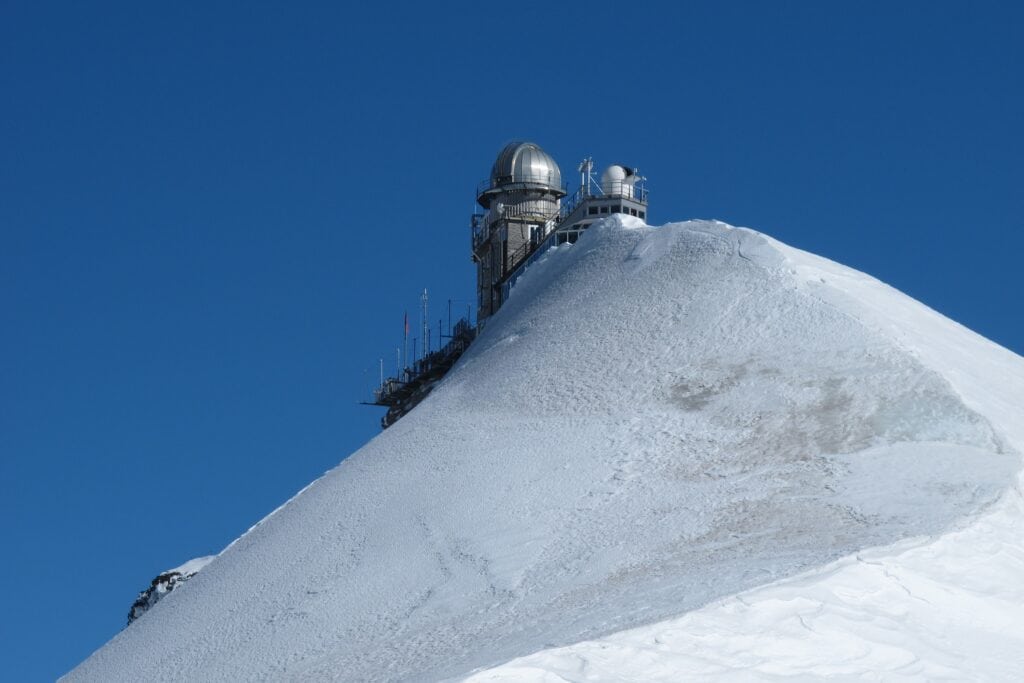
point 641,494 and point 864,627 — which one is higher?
point 641,494

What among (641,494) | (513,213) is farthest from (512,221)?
(641,494)

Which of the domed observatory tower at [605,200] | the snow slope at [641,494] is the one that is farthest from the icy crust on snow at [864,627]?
the domed observatory tower at [605,200]

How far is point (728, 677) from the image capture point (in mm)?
15164

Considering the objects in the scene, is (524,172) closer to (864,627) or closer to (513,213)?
(513,213)

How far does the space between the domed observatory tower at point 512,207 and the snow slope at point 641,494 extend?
2197cm

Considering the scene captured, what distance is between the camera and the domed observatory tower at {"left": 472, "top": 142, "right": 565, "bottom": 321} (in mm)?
57562

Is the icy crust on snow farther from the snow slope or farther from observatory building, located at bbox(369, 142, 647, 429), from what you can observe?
observatory building, located at bbox(369, 142, 647, 429)

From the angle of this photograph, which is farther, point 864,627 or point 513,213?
point 513,213

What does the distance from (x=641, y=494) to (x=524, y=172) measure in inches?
1429

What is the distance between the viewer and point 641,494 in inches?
949

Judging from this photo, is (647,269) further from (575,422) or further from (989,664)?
(989,664)

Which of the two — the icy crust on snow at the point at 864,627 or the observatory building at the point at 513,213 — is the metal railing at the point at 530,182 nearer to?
the observatory building at the point at 513,213

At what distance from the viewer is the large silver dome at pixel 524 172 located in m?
59.0

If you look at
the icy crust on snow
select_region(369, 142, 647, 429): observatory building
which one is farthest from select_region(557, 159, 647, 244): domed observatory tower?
the icy crust on snow
